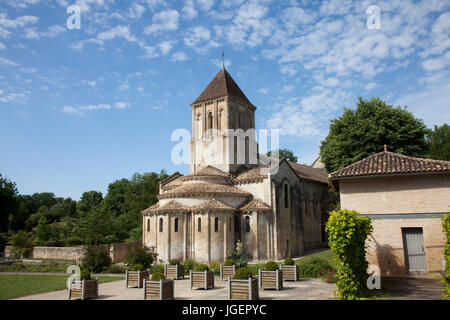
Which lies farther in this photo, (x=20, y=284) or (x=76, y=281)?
(x=20, y=284)

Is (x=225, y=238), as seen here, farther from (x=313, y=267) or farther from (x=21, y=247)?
(x=21, y=247)

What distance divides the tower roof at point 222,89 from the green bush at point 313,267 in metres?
23.4

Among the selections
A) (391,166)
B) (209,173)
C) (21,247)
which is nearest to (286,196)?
(209,173)

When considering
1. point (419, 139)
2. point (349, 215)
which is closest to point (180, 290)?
point (349, 215)

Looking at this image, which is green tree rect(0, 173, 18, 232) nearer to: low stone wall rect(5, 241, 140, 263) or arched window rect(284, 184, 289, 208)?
low stone wall rect(5, 241, 140, 263)

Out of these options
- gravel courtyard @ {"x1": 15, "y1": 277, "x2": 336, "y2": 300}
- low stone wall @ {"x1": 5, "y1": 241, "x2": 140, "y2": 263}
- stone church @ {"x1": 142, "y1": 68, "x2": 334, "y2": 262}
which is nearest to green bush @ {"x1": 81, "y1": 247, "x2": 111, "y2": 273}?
stone church @ {"x1": 142, "y1": 68, "x2": 334, "y2": 262}

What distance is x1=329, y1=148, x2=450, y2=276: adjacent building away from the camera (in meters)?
15.3

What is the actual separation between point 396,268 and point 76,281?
15098 millimetres

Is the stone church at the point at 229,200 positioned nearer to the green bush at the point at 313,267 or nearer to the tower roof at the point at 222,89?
the tower roof at the point at 222,89

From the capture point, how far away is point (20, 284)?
63.3 ft

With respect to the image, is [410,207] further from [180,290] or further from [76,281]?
[76,281]

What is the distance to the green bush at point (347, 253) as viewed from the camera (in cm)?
1179
